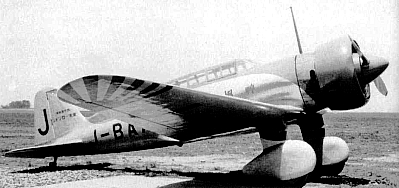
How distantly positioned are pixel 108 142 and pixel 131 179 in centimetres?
87

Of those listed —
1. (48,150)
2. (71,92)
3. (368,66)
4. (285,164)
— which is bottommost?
(285,164)

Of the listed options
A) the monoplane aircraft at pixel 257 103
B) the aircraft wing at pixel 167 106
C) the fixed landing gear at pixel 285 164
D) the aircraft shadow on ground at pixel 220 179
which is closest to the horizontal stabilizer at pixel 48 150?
the aircraft shadow on ground at pixel 220 179

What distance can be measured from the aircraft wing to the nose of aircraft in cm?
110

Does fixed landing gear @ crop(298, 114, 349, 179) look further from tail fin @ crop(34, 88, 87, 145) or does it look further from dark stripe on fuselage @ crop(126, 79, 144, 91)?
tail fin @ crop(34, 88, 87, 145)

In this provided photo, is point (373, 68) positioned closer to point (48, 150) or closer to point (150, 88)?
point (150, 88)

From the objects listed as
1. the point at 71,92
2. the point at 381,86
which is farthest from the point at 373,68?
the point at 71,92

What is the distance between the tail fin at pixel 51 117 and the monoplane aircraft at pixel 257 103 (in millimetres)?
1425

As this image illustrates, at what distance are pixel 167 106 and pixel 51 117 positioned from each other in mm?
4808

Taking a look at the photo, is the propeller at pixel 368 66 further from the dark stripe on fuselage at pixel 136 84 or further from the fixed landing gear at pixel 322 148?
the dark stripe on fuselage at pixel 136 84

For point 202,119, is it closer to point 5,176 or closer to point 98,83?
point 98,83

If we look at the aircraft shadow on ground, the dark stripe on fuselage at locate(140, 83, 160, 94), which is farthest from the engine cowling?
the dark stripe on fuselage at locate(140, 83, 160, 94)

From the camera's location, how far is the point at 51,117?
9.37m

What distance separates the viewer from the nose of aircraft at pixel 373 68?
6.23 m

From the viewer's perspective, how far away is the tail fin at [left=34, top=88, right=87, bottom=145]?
9164 millimetres
